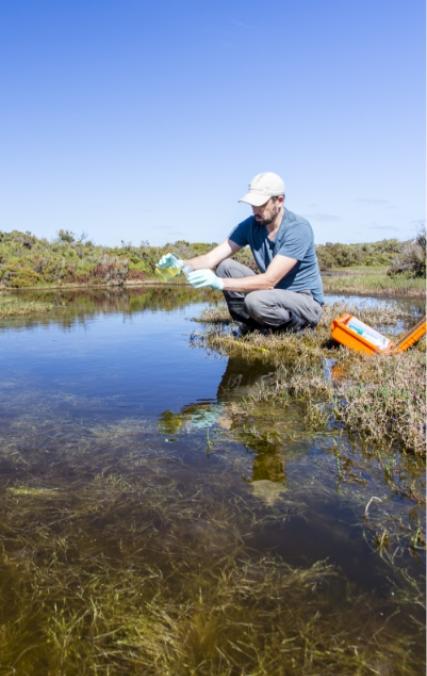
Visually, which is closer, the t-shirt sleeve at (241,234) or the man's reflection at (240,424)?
the man's reflection at (240,424)

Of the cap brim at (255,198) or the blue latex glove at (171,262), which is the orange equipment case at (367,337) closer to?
the cap brim at (255,198)

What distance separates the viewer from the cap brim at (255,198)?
17.4ft

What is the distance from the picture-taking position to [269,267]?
5.65 m

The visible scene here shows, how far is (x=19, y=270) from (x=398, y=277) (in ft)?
58.6

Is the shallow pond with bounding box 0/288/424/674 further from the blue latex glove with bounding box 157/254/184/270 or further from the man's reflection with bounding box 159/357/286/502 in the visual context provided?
the blue latex glove with bounding box 157/254/184/270

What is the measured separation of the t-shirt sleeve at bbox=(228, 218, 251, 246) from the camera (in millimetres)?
6574

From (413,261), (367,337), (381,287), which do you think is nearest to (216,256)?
(367,337)

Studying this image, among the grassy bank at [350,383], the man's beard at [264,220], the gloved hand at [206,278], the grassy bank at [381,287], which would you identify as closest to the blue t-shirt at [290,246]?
the man's beard at [264,220]

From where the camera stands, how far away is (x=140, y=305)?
45.3ft

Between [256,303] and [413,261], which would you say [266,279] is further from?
[413,261]

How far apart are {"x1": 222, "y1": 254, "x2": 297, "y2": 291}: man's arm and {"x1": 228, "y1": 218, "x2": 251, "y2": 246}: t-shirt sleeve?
115cm

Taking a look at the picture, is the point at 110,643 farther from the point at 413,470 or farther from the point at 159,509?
the point at 413,470

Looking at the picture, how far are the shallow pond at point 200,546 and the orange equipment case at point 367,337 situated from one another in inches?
83.2

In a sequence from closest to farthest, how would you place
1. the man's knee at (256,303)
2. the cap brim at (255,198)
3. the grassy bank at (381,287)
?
the cap brim at (255,198)
the man's knee at (256,303)
the grassy bank at (381,287)
